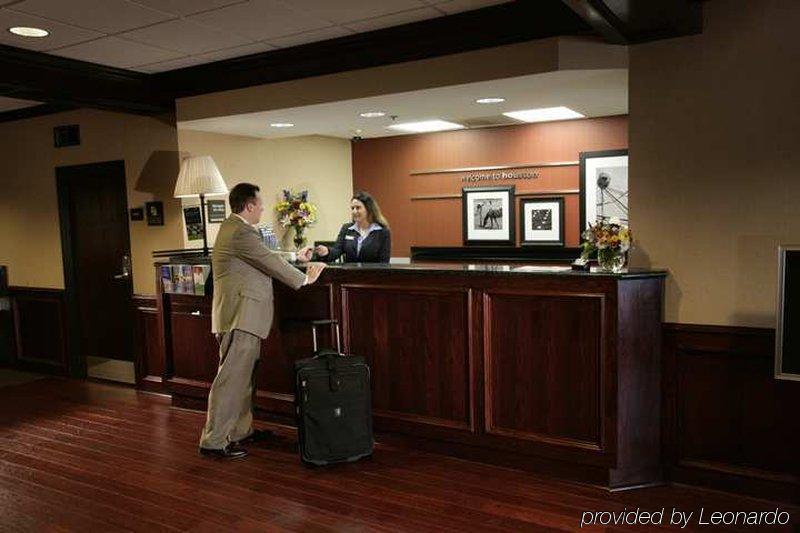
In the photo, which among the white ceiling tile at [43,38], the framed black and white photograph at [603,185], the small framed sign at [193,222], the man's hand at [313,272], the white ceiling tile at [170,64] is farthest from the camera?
the framed black and white photograph at [603,185]

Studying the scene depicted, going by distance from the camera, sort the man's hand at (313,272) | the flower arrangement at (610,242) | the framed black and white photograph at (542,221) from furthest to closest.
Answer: the framed black and white photograph at (542,221) → the man's hand at (313,272) → the flower arrangement at (610,242)

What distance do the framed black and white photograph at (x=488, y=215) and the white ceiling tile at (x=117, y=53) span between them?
10.3ft

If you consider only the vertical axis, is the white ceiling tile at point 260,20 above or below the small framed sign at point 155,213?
above

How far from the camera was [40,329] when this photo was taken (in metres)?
6.82

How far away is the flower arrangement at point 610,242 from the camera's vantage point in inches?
135

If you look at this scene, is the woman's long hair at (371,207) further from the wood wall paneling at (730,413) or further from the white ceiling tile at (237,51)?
the wood wall paneling at (730,413)

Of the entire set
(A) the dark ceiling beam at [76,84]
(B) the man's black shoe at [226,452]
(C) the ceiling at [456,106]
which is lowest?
(B) the man's black shoe at [226,452]

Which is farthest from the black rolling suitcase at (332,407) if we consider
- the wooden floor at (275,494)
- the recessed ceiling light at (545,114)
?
the recessed ceiling light at (545,114)

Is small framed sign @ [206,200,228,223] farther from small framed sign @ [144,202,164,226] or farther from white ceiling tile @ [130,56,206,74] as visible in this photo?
white ceiling tile @ [130,56,206,74]

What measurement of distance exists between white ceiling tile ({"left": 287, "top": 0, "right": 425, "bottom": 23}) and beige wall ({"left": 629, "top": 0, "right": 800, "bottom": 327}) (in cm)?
135

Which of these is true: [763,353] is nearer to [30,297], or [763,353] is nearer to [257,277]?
[257,277]

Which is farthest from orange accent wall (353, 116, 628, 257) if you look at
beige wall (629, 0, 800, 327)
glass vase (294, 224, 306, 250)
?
beige wall (629, 0, 800, 327)

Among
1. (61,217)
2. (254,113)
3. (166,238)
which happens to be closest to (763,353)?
(254,113)

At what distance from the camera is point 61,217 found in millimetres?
6438
